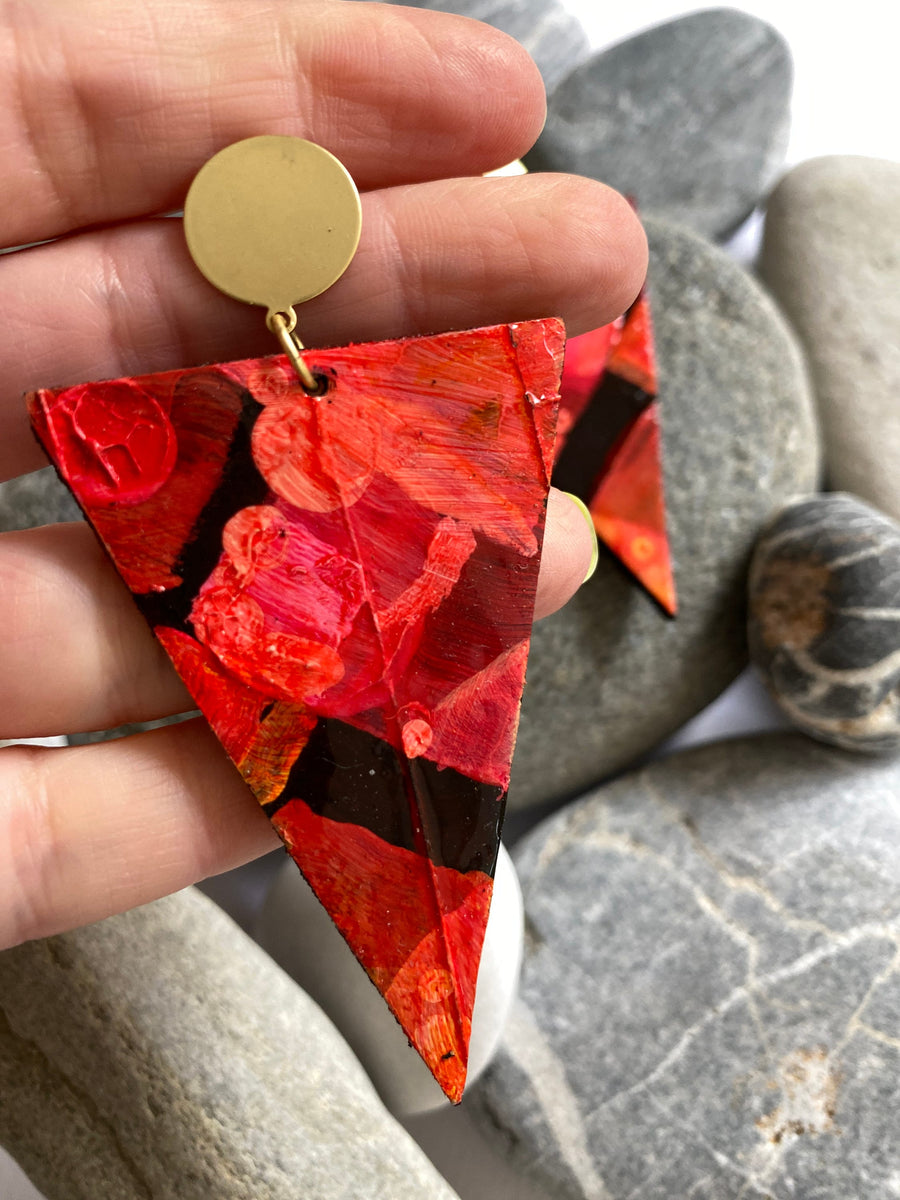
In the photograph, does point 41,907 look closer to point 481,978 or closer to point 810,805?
point 481,978

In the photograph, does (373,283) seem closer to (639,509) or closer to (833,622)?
(639,509)

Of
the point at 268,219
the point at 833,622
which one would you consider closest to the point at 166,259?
the point at 268,219

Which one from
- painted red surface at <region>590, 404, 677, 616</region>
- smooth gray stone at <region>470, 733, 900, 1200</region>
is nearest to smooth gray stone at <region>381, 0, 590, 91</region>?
painted red surface at <region>590, 404, 677, 616</region>

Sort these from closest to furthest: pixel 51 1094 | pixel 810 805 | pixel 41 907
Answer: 1. pixel 41 907
2. pixel 51 1094
3. pixel 810 805

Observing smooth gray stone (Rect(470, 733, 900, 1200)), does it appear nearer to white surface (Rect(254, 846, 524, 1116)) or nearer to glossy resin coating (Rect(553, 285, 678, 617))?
white surface (Rect(254, 846, 524, 1116))

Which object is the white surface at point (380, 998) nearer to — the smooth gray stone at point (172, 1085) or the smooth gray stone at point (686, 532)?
the smooth gray stone at point (172, 1085)

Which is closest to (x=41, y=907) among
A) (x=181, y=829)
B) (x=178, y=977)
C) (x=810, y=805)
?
(x=181, y=829)
